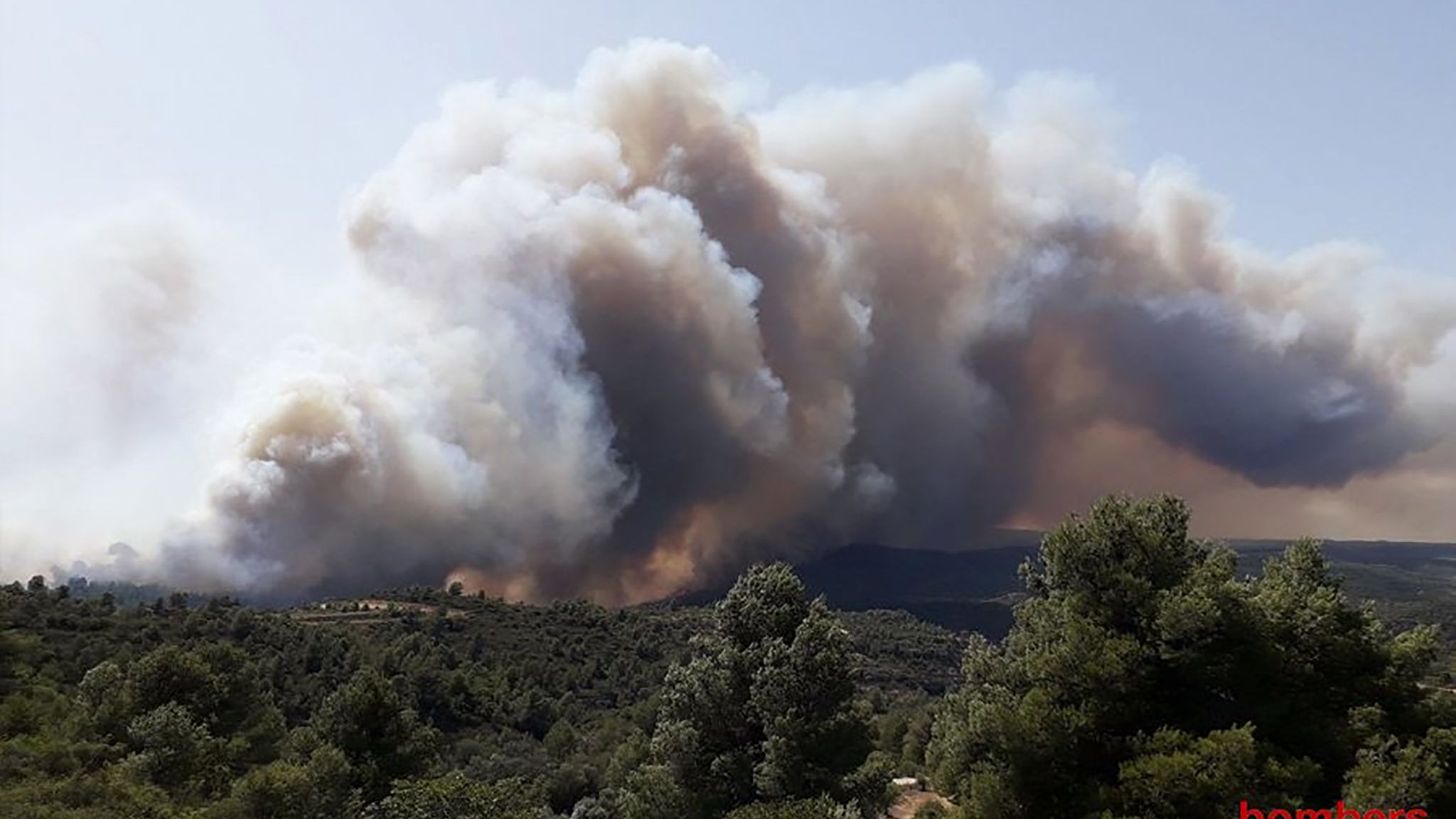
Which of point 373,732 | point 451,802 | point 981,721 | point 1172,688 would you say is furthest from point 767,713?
point 373,732

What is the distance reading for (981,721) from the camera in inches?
987

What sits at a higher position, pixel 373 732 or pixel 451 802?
pixel 373 732

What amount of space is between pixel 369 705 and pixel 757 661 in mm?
22913

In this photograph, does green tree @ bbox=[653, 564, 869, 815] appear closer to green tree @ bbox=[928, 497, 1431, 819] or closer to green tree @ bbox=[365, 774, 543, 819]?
green tree @ bbox=[928, 497, 1431, 819]

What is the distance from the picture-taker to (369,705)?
43812 millimetres

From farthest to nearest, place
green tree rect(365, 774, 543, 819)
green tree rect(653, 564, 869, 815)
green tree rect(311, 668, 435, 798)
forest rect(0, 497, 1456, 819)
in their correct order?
1. green tree rect(311, 668, 435, 798)
2. green tree rect(653, 564, 869, 815)
3. green tree rect(365, 774, 543, 819)
4. forest rect(0, 497, 1456, 819)

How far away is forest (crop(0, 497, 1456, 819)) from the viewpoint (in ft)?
77.1

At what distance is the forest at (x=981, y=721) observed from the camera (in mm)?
23500

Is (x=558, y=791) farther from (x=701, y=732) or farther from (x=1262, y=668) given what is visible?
(x=1262, y=668)

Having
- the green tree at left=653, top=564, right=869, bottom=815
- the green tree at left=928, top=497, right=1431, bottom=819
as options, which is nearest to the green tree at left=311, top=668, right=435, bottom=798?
the green tree at left=653, top=564, right=869, bottom=815

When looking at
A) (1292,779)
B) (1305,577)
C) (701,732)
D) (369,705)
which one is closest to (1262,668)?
(1292,779)

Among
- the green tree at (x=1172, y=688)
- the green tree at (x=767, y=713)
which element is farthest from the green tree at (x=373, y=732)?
the green tree at (x=1172, y=688)

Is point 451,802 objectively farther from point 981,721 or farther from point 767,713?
point 981,721

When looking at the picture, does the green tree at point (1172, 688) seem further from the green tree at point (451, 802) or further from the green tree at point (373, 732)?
the green tree at point (373, 732)
